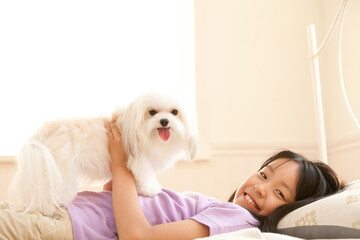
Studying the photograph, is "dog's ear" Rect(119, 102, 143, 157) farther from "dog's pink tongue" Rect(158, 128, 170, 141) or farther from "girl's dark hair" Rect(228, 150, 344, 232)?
"girl's dark hair" Rect(228, 150, 344, 232)

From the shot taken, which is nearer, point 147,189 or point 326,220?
point 326,220

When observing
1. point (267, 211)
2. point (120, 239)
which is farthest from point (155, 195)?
point (267, 211)

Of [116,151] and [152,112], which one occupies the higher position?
[152,112]

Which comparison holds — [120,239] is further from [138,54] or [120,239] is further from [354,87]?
[354,87]

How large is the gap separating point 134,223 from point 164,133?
1.36 feet

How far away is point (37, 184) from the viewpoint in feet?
4.81

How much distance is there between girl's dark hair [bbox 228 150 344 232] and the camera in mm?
1517

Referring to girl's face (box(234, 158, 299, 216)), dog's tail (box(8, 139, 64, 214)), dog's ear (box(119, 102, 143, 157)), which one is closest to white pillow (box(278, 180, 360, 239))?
girl's face (box(234, 158, 299, 216))

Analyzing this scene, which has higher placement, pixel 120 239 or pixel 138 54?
pixel 138 54

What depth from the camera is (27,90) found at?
9.60ft

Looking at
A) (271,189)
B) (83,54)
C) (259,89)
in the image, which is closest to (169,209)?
(271,189)

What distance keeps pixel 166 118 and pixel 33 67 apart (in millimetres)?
1715

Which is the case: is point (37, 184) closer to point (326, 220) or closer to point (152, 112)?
point (152, 112)

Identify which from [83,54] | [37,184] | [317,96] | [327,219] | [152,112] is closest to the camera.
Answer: [327,219]
